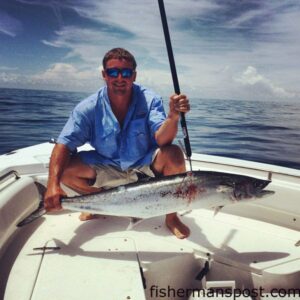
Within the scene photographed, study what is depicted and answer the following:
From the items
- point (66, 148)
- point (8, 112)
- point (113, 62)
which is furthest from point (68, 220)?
point (8, 112)

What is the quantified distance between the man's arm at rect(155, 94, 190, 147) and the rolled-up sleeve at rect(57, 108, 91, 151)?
62 cm

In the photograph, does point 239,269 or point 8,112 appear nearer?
point 239,269

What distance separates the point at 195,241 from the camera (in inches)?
100

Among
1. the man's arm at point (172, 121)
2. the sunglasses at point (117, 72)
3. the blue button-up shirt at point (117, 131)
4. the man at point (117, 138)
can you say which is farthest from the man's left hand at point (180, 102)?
the sunglasses at point (117, 72)

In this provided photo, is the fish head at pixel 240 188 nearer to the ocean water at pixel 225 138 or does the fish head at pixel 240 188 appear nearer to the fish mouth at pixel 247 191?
the fish mouth at pixel 247 191

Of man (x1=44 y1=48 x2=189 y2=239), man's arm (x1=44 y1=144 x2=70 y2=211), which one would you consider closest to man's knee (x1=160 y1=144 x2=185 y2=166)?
man (x1=44 y1=48 x2=189 y2=239)

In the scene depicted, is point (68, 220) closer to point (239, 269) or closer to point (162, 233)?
point (162, 233)

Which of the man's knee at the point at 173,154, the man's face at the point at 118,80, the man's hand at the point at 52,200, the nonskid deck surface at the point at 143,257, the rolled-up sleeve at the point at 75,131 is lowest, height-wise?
the nonskid deck surface at the point at 143,257

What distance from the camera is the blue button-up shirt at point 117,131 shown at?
2.79m

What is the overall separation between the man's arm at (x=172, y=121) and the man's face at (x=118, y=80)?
50cm

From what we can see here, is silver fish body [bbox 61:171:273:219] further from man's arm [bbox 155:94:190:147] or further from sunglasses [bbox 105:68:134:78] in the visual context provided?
sunglasses [bbox 105:68:134:78]

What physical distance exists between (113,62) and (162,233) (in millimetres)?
1448

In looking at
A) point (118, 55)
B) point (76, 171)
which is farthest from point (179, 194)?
point (118, 55)

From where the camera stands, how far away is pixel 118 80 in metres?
2.76
